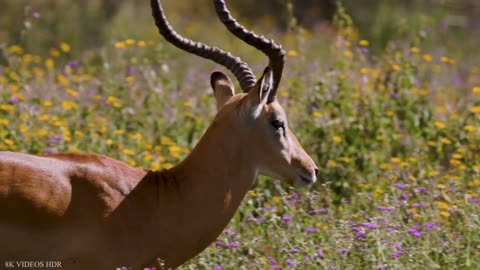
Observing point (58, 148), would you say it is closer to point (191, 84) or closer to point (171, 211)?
point (171, 211)

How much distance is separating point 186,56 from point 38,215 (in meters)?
8.26

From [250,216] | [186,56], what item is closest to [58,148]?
[250,216]

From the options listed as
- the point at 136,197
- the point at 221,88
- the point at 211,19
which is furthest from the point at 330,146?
the point at 211,19

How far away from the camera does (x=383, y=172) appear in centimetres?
861

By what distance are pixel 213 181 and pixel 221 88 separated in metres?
0.93

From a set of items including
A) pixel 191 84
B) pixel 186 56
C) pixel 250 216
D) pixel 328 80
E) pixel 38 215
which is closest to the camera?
pixel 38 215

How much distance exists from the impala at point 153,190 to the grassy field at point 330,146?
0.43 metres

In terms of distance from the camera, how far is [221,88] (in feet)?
23.1

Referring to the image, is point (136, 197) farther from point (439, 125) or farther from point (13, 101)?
point (439, 125)

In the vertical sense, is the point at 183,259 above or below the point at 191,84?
below

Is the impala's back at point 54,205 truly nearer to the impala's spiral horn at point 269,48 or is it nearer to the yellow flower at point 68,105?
the impala's spiral horn at point 269,48

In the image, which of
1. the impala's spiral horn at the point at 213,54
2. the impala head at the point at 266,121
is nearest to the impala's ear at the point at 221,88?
the impala's spiral horn at the point at 213,54

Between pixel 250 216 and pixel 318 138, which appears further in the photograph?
pixel 318 138

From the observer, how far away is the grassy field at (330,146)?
6.55m
